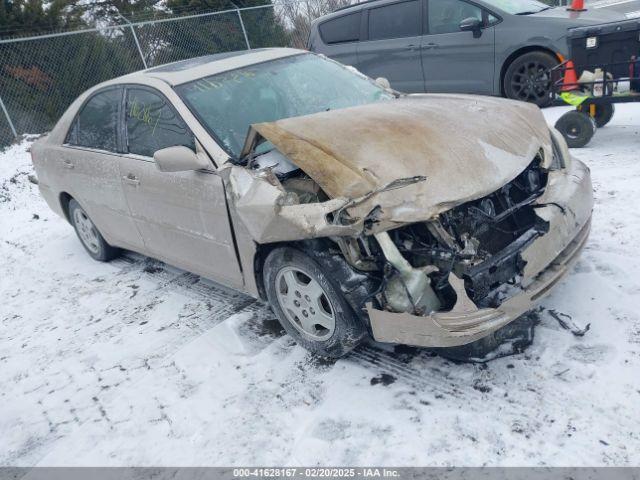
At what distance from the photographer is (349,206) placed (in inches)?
103

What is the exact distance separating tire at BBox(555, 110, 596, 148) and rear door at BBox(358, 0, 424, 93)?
111 inches

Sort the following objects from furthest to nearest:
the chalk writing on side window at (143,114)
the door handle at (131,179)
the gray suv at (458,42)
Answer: the gray suv at (458,42), the door handle at (131,179), the chalk writing on side window at (143,114)

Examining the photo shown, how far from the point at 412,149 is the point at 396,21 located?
237 inches

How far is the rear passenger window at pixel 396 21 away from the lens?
7980 mm

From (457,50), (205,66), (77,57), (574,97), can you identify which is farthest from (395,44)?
(77,57)

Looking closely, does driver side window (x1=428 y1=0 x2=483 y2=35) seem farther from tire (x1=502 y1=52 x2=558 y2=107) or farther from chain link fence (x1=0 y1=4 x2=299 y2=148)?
chain link fence (x1=0 y1=4 x2=299 y2=148)

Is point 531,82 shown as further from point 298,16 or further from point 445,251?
point 298,16

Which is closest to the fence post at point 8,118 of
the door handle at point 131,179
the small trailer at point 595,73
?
the door handle at point 131,179

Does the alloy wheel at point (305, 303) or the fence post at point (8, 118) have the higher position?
the fence post at point (8, 118)

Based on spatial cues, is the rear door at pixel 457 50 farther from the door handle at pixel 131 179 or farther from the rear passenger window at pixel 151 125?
the door handle at pixel 131 179

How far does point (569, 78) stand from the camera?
222 inches

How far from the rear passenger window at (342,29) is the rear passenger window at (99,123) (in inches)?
210

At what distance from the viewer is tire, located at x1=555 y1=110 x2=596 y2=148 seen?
18.6 feet

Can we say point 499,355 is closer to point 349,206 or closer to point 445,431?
point 445,431
